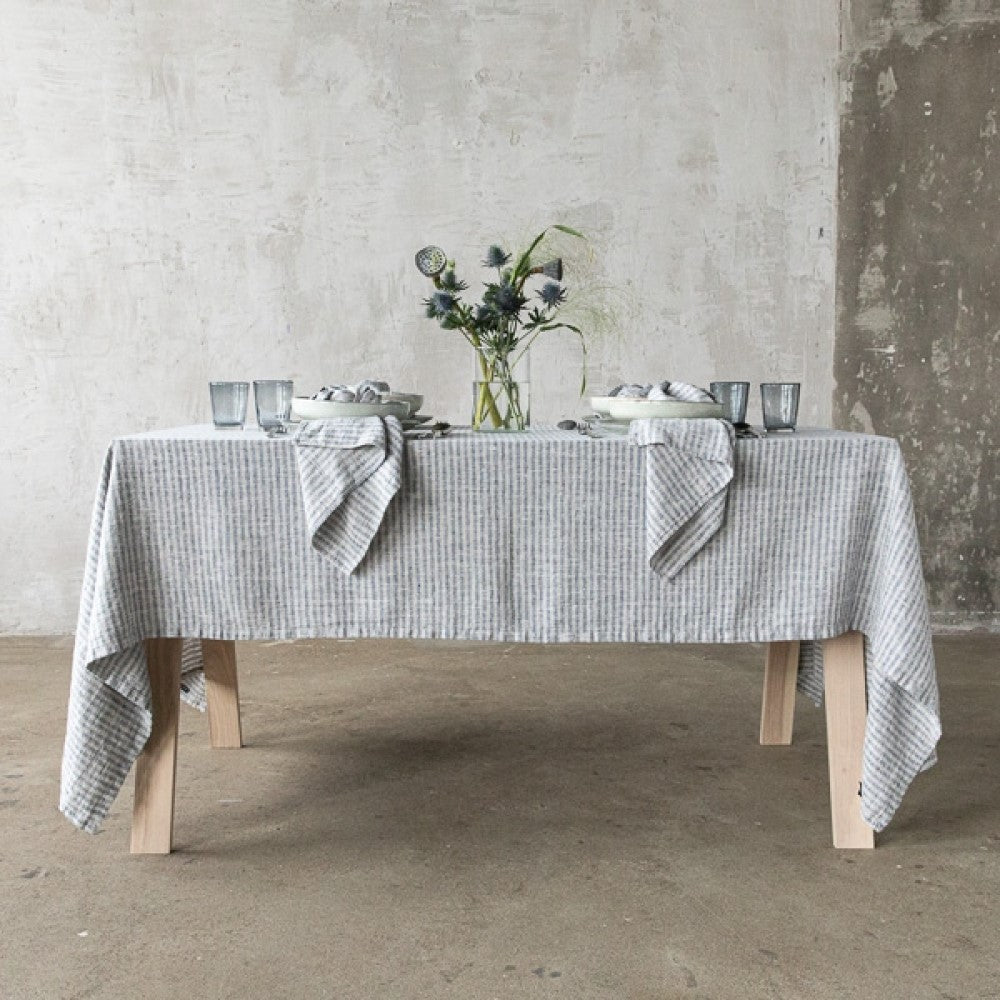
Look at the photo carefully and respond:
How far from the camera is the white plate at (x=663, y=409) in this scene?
1.93m

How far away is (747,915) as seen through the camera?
66.3 inches

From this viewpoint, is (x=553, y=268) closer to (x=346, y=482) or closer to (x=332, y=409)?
(x=332, y=409)

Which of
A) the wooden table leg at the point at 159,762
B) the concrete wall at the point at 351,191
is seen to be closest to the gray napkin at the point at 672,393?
the wooden table leg at the point at 159,762

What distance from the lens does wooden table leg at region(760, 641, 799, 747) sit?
242 centimetres

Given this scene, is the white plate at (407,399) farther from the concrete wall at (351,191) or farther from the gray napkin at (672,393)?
the concrete wall at (351,191)

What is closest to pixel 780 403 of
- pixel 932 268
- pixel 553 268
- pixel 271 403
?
pixel 553 268

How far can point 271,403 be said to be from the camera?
2.02 metres

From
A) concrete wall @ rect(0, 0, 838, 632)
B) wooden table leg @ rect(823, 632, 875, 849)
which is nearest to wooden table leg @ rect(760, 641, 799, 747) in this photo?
wooden table leg @ rect(823, 632, 875, 849)

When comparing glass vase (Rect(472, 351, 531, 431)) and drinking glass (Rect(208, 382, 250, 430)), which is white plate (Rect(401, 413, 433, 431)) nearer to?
glass vase (Rect(472, 351, 531, 431))

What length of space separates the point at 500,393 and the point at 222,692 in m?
0.92

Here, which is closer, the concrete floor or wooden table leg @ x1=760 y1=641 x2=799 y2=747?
the concrete floor

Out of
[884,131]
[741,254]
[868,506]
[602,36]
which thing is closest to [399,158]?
[602,36]

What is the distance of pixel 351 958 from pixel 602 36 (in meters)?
2.98

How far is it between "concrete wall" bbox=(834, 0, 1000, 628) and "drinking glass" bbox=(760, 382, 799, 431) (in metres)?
1.84
